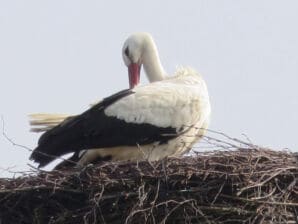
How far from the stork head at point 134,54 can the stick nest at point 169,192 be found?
6.98 feet

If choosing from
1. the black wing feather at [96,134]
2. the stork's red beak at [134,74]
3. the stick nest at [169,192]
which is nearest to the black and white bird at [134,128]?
the black wing feather at [96,134]

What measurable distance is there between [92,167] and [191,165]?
0.63m

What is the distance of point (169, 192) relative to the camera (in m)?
8.32

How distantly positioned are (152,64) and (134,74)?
20 centimetres

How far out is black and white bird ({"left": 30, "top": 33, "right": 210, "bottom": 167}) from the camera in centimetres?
938

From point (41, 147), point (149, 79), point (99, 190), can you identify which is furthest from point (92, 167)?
point (149, 79)

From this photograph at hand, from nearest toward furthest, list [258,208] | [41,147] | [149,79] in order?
[258,208] < [41,147] < [149,79]

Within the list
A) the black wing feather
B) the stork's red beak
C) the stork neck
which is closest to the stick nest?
the black wing feather

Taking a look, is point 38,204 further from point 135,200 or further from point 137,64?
point 137,64

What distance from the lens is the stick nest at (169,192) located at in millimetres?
8211

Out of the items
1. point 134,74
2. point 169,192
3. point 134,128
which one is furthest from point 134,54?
point 169,192

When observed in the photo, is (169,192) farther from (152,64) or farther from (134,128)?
(152,64)

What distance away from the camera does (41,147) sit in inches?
367

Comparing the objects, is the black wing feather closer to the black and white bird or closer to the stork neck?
the black and white bird
